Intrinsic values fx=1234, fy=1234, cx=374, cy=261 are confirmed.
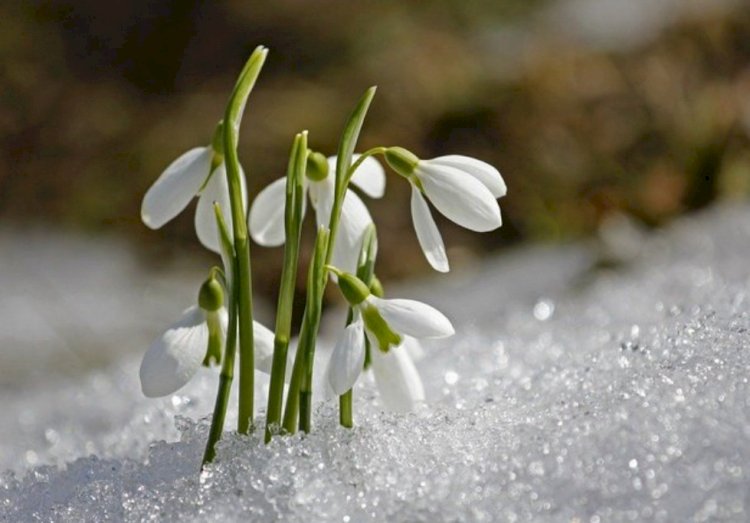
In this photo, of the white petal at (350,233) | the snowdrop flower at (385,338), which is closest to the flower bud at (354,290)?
the snowdrop flower at (385,338)

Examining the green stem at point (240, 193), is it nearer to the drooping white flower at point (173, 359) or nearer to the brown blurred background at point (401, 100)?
the drooping white flower at point (173, 359)

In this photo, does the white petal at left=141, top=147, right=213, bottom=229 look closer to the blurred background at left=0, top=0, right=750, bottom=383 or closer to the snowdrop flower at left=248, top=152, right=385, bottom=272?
the snowdrop flower at left=248, top=152, right=385, bottom=272

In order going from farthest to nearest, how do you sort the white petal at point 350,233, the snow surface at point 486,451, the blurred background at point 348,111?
the blurred background at point 348,111, the white petal at point 350,233, the snow surface at point 486,451

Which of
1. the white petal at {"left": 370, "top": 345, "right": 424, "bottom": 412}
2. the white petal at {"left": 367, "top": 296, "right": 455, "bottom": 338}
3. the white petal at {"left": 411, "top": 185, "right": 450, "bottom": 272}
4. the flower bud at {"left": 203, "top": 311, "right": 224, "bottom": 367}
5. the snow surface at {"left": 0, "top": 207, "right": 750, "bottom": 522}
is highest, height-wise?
the white petal at {"left": 411, "top": 185, "right": 450, "bottom": 272}

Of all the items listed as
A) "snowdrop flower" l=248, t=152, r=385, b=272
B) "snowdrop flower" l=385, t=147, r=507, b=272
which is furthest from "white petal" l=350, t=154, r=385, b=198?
"snowdrop flower" l=385, t=147, r=507, b=272

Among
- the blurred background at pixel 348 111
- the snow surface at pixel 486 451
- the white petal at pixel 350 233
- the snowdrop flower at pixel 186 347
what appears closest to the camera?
the snow surface at pixel 486 451

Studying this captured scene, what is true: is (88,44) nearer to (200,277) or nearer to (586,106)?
(200,277)

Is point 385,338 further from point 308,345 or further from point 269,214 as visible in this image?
point 269,214
